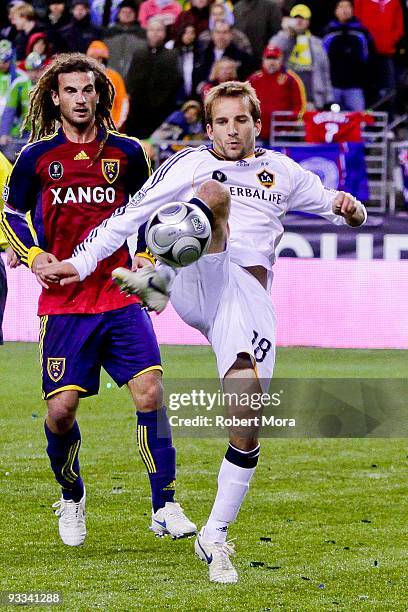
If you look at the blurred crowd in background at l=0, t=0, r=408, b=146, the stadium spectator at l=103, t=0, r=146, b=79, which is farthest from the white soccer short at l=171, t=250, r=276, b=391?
the stadium spectator at l=103, t=0, r=146, b=79

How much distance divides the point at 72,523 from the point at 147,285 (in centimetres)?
159

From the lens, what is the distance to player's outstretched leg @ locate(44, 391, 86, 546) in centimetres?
565

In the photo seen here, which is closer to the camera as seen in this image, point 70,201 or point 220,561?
point 220,561

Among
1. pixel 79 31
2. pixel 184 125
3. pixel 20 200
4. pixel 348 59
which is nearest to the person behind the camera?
pixel 20 200

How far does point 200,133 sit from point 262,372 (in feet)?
32.1

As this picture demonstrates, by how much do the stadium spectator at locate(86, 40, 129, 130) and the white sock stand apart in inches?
384

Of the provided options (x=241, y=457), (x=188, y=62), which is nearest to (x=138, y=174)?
(x=241, y=457)

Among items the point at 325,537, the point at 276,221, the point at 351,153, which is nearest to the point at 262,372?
the point at 276,221

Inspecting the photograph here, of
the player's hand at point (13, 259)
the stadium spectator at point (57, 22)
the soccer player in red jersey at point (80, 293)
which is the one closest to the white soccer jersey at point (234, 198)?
the soccer player in red jersey at point (80, 293)

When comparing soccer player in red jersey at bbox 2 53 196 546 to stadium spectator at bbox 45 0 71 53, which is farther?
stadium spectator at bbox 45 0 71 53

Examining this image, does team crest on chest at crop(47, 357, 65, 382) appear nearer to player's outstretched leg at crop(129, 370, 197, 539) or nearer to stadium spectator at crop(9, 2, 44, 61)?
player's outstretched leg at crop(129, 370, 197, 539)

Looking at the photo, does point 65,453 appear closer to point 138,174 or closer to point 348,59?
point 138,174

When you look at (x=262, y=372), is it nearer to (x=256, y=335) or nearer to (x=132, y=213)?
(x=256, y=335)

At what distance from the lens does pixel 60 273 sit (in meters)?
5.14
